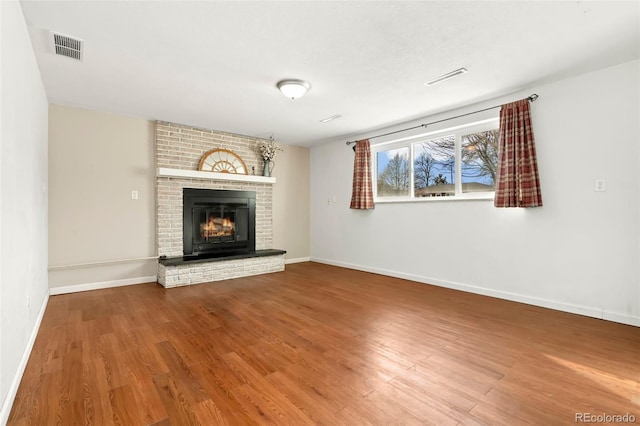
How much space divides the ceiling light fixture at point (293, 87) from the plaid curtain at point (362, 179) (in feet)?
7.13

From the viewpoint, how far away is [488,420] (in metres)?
1.44

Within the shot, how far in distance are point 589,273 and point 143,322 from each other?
4358 mm

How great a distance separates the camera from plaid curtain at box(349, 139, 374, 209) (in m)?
5.04

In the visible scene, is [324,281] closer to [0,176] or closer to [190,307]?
[190,307]

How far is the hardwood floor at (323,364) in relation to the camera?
1.51 meters

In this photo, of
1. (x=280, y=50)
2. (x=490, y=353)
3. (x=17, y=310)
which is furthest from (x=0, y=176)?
(x=490, y=353)

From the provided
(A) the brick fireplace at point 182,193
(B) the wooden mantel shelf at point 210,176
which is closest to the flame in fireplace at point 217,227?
(A) the brick fireplace at point 182,193

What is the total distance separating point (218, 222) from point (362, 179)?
8.52 ft

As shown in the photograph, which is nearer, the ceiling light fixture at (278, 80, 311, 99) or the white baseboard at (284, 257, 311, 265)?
the ceiling light fixture at (278, 80, 311, 99)

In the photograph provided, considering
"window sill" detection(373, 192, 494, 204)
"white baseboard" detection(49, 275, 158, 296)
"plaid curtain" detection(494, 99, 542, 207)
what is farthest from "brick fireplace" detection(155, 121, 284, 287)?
"plaid curtain" detection(494, 99, 542, 207)

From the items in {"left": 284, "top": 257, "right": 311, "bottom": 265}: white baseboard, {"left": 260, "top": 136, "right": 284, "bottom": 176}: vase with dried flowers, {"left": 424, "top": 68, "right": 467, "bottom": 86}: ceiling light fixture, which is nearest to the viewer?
{"left": 424, "top": 68, "right": 467, "bottom": 86}: ceiling light fixture

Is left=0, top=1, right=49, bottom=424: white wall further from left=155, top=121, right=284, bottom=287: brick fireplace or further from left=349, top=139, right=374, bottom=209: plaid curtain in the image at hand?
left=349, top=139, right=374, bottom=209: plaid curtain

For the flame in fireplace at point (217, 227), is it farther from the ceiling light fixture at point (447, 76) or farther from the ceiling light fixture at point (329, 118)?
the ceiling light fixture at point (447, 76)

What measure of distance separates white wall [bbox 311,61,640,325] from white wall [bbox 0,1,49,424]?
167 inches
